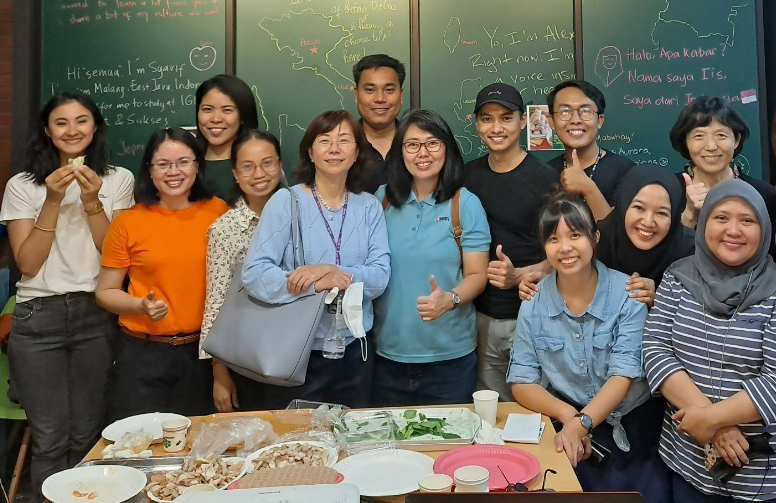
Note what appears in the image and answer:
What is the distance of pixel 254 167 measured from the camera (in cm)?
249

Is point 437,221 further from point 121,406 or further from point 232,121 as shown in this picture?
point 121,406

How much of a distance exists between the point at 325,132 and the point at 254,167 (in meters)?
0.35

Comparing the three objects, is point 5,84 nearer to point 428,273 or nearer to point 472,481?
point 428,273

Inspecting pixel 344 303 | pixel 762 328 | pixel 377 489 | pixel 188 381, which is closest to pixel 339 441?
pixel 377 489

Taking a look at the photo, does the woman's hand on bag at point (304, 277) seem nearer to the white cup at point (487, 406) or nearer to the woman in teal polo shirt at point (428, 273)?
the woman in teal polo shirt at point (428, 273)

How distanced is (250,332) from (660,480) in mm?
1464

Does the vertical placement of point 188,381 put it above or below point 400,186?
below

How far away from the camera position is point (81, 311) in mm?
2631

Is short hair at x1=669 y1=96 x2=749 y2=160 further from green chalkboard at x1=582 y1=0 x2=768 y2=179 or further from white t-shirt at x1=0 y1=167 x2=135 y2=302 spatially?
white t-shirt at x1=0 y1=167 x2=135 y2=302

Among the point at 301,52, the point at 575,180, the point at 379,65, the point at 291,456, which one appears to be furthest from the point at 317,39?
the point at 291,456

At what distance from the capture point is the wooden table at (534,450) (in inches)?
60.4

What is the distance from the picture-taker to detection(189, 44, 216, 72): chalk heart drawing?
369 cm

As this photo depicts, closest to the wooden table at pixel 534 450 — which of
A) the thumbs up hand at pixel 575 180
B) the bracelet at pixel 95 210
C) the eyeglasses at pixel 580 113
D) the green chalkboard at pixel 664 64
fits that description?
the thumbs up hand at pixel 575 180

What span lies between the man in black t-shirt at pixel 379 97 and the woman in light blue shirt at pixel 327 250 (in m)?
0.54
